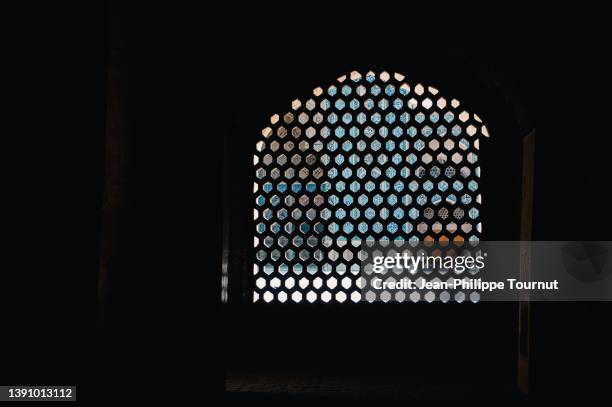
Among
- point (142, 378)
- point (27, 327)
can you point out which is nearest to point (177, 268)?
point (142, 378)

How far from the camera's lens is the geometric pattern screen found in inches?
308

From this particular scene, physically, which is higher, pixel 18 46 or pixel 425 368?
pixel 18 46

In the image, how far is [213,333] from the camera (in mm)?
5312

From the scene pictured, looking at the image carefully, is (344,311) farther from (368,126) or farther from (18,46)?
(18,46)

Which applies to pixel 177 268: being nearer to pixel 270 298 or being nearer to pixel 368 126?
pixel 270 298

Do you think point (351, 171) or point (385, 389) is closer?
point (385, 389)

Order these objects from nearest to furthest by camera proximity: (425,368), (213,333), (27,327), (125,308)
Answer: (27,327) → (125,308) → (213,333) → (425,368)

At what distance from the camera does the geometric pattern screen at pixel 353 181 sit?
Result: 308 inches

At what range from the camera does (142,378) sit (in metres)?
5.08

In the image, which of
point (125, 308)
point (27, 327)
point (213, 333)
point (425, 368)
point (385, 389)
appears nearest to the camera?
point (27, 327)

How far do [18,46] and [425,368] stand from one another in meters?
5.36

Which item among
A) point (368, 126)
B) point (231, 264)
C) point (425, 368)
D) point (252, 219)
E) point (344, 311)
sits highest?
point (368, 126)

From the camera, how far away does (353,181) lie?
789 cm

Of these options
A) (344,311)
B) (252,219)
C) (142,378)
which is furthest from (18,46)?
(344,311)
